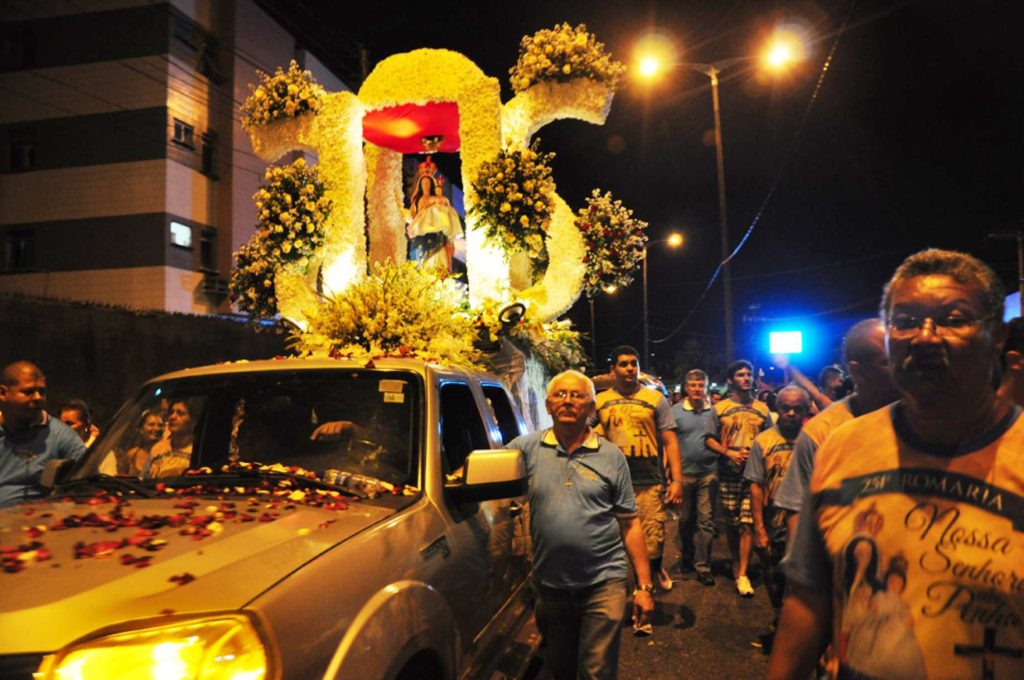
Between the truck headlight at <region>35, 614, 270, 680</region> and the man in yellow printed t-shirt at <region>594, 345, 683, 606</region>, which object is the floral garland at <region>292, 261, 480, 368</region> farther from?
the truck headlight at <region>35, 614, 270, 680</region>

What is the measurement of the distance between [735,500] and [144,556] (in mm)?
6083

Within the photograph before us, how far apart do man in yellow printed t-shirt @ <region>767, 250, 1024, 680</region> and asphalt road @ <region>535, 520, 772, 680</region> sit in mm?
3122

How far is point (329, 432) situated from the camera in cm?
316

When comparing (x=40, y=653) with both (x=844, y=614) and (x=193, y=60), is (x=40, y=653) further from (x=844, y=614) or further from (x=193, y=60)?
(x=193, y=60)

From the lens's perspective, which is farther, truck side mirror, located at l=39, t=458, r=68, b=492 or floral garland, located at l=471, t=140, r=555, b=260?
floral garland, located at l=471, t=140, r=555, b=260

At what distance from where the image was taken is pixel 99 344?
1164cm

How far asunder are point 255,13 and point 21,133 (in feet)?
29.3

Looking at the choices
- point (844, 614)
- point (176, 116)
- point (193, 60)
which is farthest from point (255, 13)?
point (844, 614)

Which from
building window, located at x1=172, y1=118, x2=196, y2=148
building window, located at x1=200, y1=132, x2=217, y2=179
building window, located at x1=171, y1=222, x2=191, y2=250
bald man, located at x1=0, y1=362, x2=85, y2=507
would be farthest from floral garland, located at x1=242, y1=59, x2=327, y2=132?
building window, located at x1=200, y1=132, x2=217, y2=179

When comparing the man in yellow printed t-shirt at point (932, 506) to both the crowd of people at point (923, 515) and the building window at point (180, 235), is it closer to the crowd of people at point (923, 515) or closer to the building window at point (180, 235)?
the crowd of people at point (923, 515)

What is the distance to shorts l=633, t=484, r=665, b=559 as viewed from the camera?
19.6ft

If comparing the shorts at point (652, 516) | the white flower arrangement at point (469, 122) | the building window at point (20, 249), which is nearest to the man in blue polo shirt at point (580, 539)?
the shorts at point (652, 516)

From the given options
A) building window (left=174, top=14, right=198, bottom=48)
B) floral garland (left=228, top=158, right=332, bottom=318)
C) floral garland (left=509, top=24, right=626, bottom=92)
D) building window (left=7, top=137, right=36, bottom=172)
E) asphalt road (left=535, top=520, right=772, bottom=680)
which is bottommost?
asphalt road (left=535, top=520, right=772, bottom=680)

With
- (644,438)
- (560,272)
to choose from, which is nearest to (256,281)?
(560,272)
